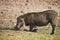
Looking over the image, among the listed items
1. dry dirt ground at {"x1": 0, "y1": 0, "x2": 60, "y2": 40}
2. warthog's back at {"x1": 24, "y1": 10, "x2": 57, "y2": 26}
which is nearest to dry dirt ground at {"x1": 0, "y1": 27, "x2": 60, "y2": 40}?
dry dirt ground at {"x1": 0, "y1": 0, "x2": 60, "y2": 40}

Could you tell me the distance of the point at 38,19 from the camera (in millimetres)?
2342

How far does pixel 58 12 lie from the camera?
2271 millimetres

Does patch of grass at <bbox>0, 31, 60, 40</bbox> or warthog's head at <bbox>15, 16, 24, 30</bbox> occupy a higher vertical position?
warthog's head at <bbox>15, 16, 24, 30</bbox>

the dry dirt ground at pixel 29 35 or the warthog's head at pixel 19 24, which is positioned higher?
the warthog's head at pixel 19 24

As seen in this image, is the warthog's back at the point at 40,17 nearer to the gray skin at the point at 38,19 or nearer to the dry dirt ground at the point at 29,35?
the gray skin at the point at 38,19

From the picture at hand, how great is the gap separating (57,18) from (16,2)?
1.65 ft

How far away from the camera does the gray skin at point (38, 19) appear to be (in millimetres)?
2242

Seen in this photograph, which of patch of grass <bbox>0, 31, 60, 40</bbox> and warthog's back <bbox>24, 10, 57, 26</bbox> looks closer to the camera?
patch of grass <bbox>0, 31, 60, 40</bbox>

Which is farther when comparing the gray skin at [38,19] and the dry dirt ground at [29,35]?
the gray skin at [38,19]

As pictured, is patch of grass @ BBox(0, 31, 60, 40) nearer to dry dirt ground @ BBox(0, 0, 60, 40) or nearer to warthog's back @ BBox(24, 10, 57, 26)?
dry dirt ground @ BBox(0, 0, 60, 40)

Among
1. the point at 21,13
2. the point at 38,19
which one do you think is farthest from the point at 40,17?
the point at 21,13

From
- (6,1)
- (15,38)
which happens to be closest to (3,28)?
A: (15,38)

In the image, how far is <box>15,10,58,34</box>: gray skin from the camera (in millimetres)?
2242

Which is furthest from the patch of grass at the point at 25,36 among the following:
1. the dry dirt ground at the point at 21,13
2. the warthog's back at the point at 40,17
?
the warthog's back at the point at 40,17
